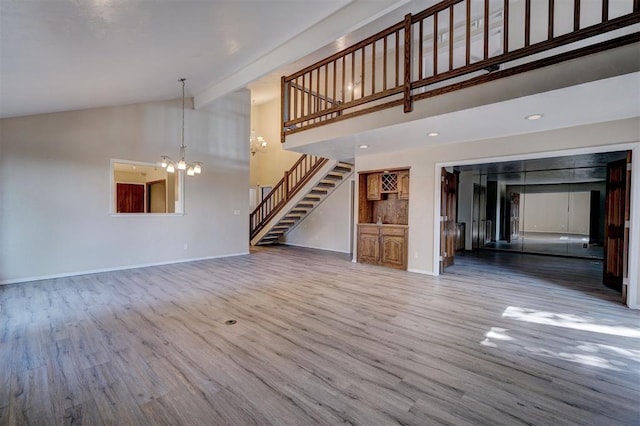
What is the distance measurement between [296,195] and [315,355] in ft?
20.7

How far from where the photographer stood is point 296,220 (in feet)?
33.4

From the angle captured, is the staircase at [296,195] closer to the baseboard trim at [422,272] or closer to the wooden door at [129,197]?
the baseboard trim at [422,272]

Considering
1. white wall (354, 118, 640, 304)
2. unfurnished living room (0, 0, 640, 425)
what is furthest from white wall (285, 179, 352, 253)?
white wall (354, 118, 640, 304)

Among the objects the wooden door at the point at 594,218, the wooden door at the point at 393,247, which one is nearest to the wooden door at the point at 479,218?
Result: the wooden door at the point at 594,218

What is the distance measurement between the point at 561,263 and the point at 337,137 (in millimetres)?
7055

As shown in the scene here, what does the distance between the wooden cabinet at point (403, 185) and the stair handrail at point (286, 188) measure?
89.0 inches

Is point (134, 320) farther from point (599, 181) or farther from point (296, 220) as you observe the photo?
point (599, 181)

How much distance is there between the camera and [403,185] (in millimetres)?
6621

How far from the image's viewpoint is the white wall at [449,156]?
13.6ft

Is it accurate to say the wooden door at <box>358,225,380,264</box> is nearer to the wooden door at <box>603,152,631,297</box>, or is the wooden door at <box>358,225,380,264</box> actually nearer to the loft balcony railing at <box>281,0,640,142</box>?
the loft balcony railing at <box>281,0,640,142</box>

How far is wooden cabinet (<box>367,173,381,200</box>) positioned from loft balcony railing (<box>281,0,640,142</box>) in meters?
2.06

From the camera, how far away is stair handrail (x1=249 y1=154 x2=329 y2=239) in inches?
333

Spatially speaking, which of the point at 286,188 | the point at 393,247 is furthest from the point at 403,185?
the point at 286,188

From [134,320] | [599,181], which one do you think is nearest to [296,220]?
[134,320]
